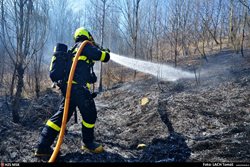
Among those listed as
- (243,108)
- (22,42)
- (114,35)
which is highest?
(114,35)

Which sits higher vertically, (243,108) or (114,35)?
(114,35)

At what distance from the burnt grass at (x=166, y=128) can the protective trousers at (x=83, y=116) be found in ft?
0.95

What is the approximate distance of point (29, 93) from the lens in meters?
10.4

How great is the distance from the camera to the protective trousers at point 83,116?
11.9ft

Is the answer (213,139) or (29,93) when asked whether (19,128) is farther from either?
(29,93)

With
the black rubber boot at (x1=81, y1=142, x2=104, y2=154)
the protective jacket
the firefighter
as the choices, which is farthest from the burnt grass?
the protective jacket

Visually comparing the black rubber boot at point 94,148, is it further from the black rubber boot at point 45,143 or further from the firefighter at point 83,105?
the black rubber boot at point 45,143

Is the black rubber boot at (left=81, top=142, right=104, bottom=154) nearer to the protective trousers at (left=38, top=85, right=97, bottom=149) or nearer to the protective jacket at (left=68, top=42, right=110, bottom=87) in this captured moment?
the protective trousers at (left=38, top=85, right=97, bottom=149)

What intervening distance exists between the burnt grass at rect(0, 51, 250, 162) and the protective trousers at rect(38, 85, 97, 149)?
0.95ft

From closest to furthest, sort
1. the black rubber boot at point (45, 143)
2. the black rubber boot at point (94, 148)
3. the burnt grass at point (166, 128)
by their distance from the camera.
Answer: the black rubber boot at point (45, 143), the burnt grass at point (166, 128), the black rubber boot at point (94, 148)

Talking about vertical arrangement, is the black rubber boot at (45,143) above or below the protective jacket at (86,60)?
below

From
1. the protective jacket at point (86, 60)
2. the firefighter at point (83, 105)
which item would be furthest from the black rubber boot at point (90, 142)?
the protective jacket at point (86, 60)

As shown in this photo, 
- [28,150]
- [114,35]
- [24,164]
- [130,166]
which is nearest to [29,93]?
[28,150]

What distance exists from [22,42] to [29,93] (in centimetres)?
522
